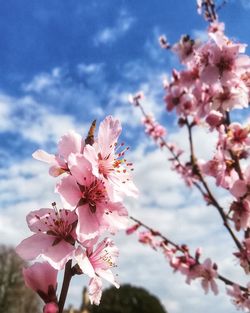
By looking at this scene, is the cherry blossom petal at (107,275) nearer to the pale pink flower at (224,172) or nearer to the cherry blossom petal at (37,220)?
the cherry blossom petal at (37,220)

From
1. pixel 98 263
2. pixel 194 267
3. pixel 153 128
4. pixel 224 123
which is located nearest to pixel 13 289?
pixel 153 128

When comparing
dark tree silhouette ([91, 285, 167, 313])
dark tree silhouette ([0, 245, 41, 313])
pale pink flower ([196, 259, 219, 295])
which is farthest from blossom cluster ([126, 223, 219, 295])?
dark tree silhouette ([0, 245, 41, 313])

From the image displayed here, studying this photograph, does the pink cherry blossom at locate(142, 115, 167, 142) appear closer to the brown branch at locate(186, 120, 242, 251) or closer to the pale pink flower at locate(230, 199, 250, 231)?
the brown branch at locate(186, 120, 242, 251)

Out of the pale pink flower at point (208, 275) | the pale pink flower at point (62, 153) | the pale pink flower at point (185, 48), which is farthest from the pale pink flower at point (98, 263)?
the pale pink flower at point (185, 48)

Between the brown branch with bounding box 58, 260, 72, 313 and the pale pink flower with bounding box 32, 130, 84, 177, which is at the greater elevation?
the pale pink flower with bounding box 32, 130, 84, 177

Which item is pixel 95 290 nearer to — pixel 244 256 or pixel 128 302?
pixel 244 256

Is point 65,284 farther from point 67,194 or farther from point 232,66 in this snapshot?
point 232,66
